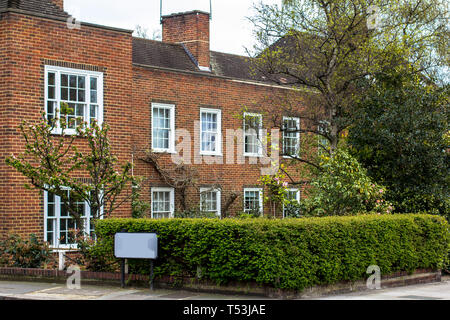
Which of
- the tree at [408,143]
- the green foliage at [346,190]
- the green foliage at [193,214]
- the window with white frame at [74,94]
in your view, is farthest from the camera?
the green foliage at [193,214]

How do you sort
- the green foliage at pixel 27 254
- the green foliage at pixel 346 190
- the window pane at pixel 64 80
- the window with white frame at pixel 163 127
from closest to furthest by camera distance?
the green foliage at pixel 27 254 → the green foliage at pixel 346 190 → the window pane at pixel 64 80 → the window with white frame at pixel 163 127

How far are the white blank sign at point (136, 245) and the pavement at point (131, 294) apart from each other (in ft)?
2.36

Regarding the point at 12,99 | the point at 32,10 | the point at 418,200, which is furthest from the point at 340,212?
the point at 32,10

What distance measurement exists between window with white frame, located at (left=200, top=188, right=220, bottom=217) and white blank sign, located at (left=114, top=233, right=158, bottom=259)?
1042cm

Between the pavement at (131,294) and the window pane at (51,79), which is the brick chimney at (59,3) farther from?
the pavement at (131,294)

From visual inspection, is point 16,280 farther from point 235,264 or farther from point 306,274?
point 306,274

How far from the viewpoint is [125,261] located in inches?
561

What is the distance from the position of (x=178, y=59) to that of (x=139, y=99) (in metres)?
4.27

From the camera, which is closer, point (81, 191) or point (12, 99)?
point (81, 191)

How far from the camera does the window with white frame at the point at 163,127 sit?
75.5ft

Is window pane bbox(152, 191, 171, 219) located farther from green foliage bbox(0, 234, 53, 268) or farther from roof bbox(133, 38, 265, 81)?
green foliage bbox(0, 234, 53, 268)

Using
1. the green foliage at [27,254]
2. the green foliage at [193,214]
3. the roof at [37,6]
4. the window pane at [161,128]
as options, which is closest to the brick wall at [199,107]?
the window pane at [161,128]

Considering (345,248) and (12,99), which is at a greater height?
(12,99)

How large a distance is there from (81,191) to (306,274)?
587cm
